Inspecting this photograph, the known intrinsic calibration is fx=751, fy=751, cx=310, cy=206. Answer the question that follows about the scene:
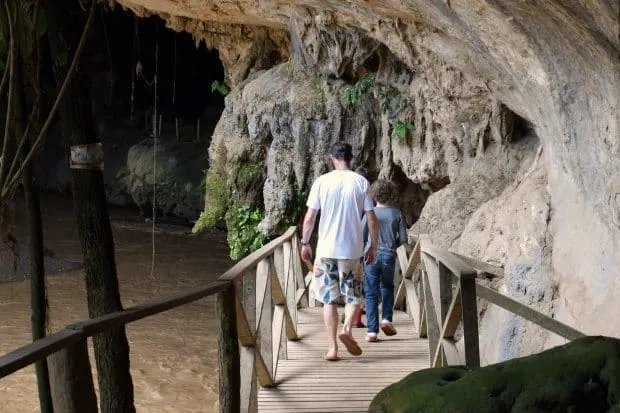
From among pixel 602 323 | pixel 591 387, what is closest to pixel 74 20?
pixel 591 387

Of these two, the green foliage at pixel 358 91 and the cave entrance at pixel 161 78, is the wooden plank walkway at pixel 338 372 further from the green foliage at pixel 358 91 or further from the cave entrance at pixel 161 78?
the cave entrance at pixel 161 78

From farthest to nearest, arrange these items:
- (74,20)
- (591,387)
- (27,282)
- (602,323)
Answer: (27,282) → (602,323) → (74,20) → (591,387)

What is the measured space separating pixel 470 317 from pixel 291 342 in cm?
271

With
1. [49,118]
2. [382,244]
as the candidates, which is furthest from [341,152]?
[49,118]

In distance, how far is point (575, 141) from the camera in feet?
17.4

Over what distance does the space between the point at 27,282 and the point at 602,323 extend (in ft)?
41.2

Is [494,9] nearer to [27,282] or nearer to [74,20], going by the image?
[74,20]

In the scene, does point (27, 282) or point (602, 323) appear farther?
point (27, 282)

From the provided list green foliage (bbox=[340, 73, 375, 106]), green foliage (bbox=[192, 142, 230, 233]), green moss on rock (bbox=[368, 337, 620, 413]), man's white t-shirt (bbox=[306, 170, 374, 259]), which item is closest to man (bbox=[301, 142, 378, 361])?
man's white t-shirt (bbox=[306, 170, 374, 259])

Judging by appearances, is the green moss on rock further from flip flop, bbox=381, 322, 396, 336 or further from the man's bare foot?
flip flop, bbox=381, 322, 396, 336

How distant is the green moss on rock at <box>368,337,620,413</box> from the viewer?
7.64 ft

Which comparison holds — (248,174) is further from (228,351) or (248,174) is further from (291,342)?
(228,351)

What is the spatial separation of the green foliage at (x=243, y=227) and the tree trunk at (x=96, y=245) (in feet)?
25.2

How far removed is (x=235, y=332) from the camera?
141 inches
